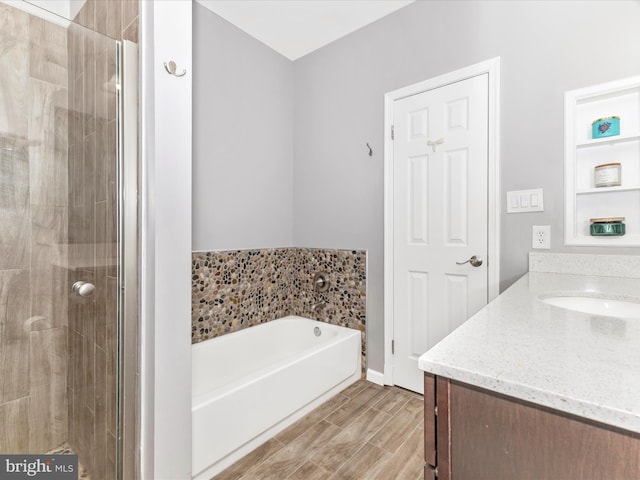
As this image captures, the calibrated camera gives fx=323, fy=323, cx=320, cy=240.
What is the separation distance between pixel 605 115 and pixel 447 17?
1085 millimetres

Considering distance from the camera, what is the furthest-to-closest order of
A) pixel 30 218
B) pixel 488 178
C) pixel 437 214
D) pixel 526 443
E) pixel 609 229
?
1. pixel 437 214
2. pixel 488 178
3. pixel 609 229
4. pixel 30 218
5. pixel 526 443

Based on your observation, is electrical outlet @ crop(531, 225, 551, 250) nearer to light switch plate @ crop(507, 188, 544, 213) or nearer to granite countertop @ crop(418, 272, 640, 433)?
light switch plate @ crop(507, 188, 544, 213)

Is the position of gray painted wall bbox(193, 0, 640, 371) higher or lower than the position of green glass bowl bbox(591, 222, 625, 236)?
higher

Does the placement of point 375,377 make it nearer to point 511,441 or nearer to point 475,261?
point 475,261

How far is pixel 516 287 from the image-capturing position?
1324 millimetres

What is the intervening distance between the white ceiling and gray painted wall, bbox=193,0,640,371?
0.07 m

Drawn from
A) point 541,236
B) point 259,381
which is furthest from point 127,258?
point 541,236

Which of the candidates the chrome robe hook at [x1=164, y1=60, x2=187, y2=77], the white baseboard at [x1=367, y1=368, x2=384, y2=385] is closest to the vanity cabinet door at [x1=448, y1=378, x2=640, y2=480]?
the chrome robe hook at [x1=164, y1=60, x2=187, y2=77]

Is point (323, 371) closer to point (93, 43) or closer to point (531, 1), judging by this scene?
point (93, 43)

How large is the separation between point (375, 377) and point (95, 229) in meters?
2.01

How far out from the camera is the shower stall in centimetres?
130

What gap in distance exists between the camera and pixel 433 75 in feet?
6.88

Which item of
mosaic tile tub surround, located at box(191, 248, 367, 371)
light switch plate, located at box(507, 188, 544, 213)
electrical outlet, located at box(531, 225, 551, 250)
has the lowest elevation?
mosaic tile tub surround, located at box(191, 248, 367, 371)

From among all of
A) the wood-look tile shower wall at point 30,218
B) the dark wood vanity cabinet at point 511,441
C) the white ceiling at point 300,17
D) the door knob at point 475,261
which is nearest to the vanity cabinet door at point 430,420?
the dark wood vanity cabinet at point 511,441
